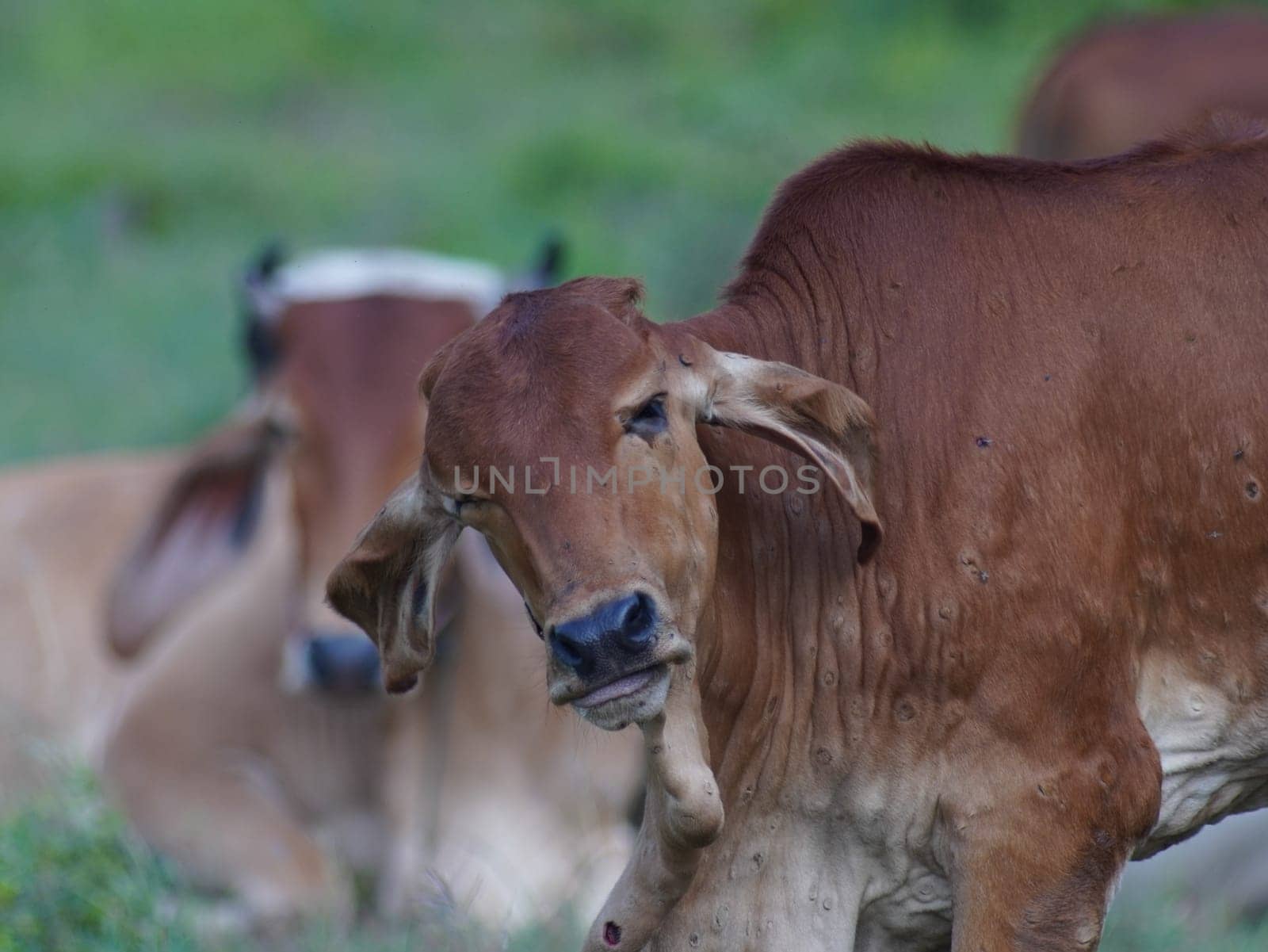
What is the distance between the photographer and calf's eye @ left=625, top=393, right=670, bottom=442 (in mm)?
2697

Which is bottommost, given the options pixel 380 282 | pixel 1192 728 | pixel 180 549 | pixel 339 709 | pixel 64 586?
pixel 64 586

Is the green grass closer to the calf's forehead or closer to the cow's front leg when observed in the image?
the cow's front leg

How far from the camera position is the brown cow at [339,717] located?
195 inches

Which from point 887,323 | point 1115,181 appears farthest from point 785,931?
point 1115,181

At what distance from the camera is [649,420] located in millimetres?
2725

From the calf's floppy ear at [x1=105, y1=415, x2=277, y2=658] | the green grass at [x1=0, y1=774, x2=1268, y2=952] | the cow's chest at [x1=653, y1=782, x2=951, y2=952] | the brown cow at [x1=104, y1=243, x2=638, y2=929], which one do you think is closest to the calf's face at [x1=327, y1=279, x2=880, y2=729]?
the cow's chest at [x1=653, y1=782, x2=951, y2=952]

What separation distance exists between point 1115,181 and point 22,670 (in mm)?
4635

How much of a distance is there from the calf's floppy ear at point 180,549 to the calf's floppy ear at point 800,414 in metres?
3.33

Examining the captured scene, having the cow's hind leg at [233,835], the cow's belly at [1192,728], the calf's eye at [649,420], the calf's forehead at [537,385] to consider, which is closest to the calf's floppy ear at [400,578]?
the calf's forehead at [537,385]

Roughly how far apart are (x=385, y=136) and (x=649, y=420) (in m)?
10.7

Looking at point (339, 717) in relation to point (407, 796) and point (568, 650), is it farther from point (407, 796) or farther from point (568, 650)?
point (568, 650)

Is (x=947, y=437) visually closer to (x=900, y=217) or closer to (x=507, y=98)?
(x=900, y=217)

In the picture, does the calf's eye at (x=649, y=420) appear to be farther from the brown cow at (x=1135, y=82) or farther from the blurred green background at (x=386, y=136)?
the blurred green background at (x=386, y=136)

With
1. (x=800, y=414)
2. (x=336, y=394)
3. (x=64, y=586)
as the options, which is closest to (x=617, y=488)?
(x=800, y=414)
